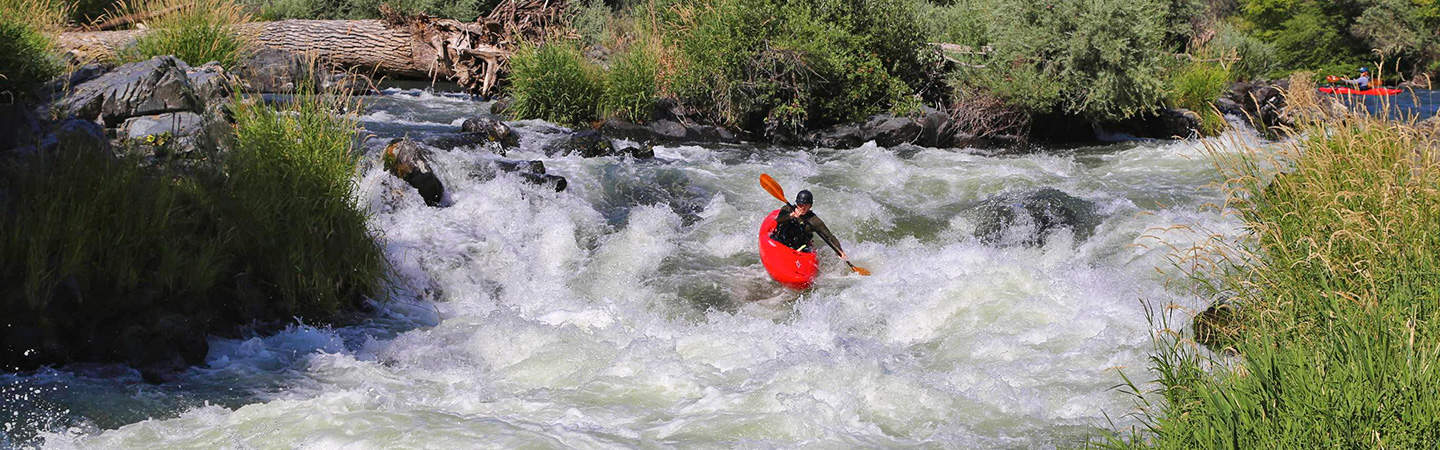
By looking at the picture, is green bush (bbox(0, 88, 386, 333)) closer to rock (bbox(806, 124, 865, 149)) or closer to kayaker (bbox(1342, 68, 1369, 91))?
kayaker (bbox(1342, 68, 1369, 91))

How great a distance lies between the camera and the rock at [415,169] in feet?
26.3

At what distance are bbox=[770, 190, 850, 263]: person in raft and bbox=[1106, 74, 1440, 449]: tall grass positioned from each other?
9.99ft

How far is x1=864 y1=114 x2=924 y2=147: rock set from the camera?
12008 millimetres

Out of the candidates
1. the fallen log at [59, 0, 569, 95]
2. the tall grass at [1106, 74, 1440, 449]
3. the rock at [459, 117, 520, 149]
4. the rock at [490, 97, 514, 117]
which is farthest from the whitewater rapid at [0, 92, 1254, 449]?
the fallen log at [59, 0, 569, 95]

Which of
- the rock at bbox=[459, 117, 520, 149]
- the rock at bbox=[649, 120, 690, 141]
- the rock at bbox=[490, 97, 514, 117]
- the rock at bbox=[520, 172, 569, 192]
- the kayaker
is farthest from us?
the rock at bbox=[490, 97, 514, 117]

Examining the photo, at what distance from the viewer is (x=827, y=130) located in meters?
12.1

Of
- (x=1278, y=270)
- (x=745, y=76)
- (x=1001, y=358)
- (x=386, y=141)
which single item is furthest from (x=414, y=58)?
(x=1278, y=270)

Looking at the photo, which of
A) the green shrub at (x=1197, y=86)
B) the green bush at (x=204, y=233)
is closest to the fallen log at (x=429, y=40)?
the green bush at (x=204, y=233)

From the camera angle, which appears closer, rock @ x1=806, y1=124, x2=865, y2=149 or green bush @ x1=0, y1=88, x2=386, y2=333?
green bush @ x1=0, y1=88, x2=386, y2=333

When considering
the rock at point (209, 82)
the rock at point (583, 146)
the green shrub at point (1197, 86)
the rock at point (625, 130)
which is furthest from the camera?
the green shrub at point (1197, 86)

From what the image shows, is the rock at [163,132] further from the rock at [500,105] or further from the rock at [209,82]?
the rock at [500,105]

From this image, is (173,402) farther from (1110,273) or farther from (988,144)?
(988,144)

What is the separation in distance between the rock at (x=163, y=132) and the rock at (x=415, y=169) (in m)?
1.41

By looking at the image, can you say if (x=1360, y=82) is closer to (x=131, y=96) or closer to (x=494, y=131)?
(x=494, y=131)
